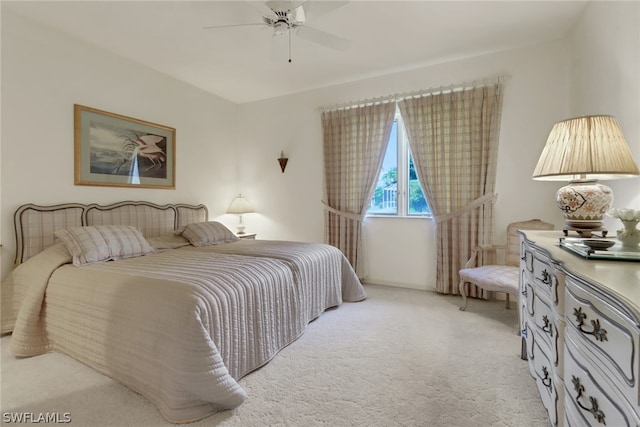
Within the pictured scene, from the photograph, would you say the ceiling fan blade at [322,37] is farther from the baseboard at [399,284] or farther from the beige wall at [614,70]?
the baseboard at [399,284]

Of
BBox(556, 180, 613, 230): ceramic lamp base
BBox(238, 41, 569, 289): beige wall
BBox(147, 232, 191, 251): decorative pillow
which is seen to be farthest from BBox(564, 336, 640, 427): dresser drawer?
BBox(147, 232, 191, 251): decorative pillow

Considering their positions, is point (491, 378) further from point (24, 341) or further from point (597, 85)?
point (24, 341)

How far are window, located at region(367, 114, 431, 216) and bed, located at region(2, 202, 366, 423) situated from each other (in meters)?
1.27

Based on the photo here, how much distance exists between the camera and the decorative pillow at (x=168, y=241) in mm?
3098

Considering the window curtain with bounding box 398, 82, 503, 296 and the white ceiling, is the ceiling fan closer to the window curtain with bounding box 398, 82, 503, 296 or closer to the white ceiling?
the white ceiling

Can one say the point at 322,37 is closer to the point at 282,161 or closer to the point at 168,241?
the point at 282,161

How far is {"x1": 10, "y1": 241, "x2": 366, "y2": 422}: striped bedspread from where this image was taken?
1.49 meters

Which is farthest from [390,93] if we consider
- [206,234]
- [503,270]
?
[206,234]

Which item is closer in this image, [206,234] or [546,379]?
[546,379]

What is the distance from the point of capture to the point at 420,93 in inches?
138

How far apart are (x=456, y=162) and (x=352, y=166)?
1.27 metres

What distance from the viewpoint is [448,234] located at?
11.2ft

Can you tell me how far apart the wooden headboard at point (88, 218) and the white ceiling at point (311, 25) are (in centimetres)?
170

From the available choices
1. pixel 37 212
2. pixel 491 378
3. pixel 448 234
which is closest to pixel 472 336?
pixel 491 378
